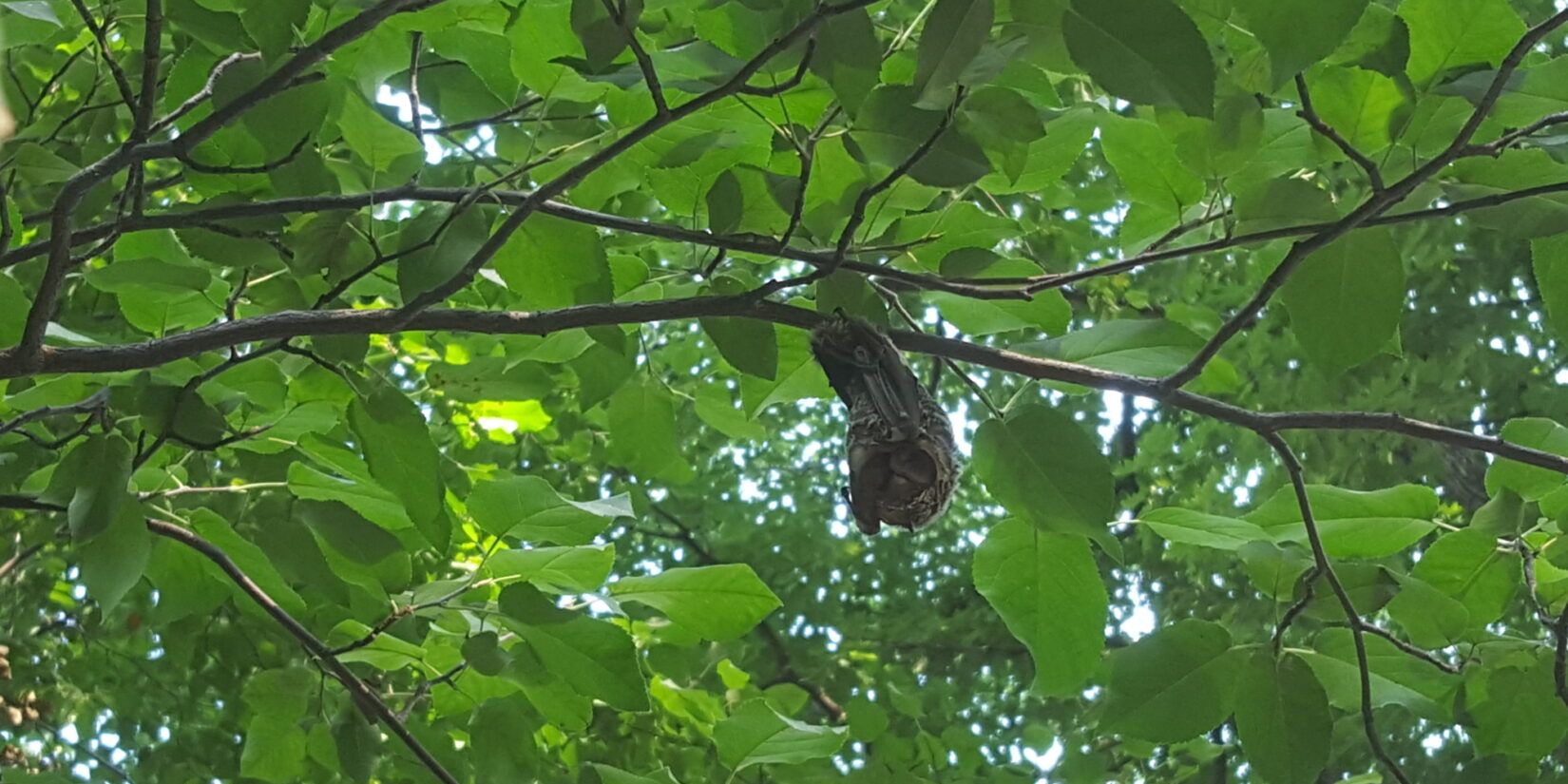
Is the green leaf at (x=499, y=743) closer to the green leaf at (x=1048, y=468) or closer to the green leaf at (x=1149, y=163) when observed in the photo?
the green leaf at (x=1048, y=468)

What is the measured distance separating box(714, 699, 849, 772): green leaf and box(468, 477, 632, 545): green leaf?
312 millimetres

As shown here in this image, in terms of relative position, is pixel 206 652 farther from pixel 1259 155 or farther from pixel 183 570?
pixel 1259 155

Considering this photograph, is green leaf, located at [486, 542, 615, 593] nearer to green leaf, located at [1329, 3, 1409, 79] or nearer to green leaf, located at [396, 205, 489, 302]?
green leaf, located at [396, 205, 489, 302]

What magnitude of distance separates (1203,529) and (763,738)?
58cm

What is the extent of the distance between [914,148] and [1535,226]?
20.3 inches

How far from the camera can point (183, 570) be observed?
4.70ft

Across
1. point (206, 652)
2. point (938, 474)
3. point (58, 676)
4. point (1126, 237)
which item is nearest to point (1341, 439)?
point (1126, 237)

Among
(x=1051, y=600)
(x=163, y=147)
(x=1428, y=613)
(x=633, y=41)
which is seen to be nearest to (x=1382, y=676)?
(x=1428, y=613)

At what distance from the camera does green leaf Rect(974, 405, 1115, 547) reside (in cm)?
101

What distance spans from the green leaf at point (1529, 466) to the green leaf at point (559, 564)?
0.92 m

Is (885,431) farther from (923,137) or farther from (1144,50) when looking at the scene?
(1144,50)

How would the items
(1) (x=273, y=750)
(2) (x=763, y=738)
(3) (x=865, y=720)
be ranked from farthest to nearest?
(3) (x=865, y=720) < (1) (x=273, y=750) < (2) (x=763, y=738)

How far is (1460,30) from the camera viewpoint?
3.09 ft

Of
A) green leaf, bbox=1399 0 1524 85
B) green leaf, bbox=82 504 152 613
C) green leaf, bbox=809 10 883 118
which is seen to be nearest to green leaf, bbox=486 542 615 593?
green leaf, bbox=82 504 152 613
